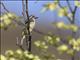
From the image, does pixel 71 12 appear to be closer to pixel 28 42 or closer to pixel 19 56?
pixel 19 56

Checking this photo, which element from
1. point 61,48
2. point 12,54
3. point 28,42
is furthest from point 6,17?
point 28,42

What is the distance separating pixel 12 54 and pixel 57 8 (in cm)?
38

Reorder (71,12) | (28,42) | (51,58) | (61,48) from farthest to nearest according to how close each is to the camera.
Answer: (28,42)
(51,58)
(71,12)
(61,48)

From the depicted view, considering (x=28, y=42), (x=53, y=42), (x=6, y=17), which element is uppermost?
(x=6, y=17)

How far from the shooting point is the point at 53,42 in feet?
3.77

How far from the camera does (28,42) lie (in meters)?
1.73

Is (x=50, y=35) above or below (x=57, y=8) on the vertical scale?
below

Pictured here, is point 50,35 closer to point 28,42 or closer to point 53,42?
point 53,42

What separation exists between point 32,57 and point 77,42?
10.0 inches

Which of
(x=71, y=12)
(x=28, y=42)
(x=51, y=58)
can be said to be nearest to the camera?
(x=71, y=12)

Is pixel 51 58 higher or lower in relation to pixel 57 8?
lower

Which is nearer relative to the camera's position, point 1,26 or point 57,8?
point 57,8

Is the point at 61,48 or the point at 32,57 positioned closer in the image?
the point at 61,48

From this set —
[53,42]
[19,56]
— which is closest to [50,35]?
[53,42]
